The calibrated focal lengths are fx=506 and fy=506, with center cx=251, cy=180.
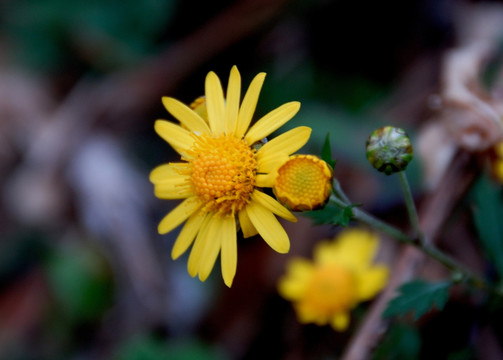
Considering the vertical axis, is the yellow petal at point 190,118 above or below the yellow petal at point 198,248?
above

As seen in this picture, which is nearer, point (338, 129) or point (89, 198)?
point (338, 129)

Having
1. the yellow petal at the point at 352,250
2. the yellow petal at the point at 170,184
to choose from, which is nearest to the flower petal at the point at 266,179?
the yellow petal at the point at 170,184

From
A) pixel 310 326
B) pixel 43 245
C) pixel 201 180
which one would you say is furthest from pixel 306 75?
pixel 43 245

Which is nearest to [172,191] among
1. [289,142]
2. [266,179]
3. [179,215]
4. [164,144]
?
[179,215]

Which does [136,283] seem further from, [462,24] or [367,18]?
[462,24]

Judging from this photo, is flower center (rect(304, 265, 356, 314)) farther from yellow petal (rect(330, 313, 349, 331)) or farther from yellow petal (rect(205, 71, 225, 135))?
yellow petal (rect(205, 71, 225, 135))

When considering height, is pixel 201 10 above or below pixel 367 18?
above

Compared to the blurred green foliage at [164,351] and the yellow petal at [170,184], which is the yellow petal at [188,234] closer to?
the yellow petal at [170,184]
